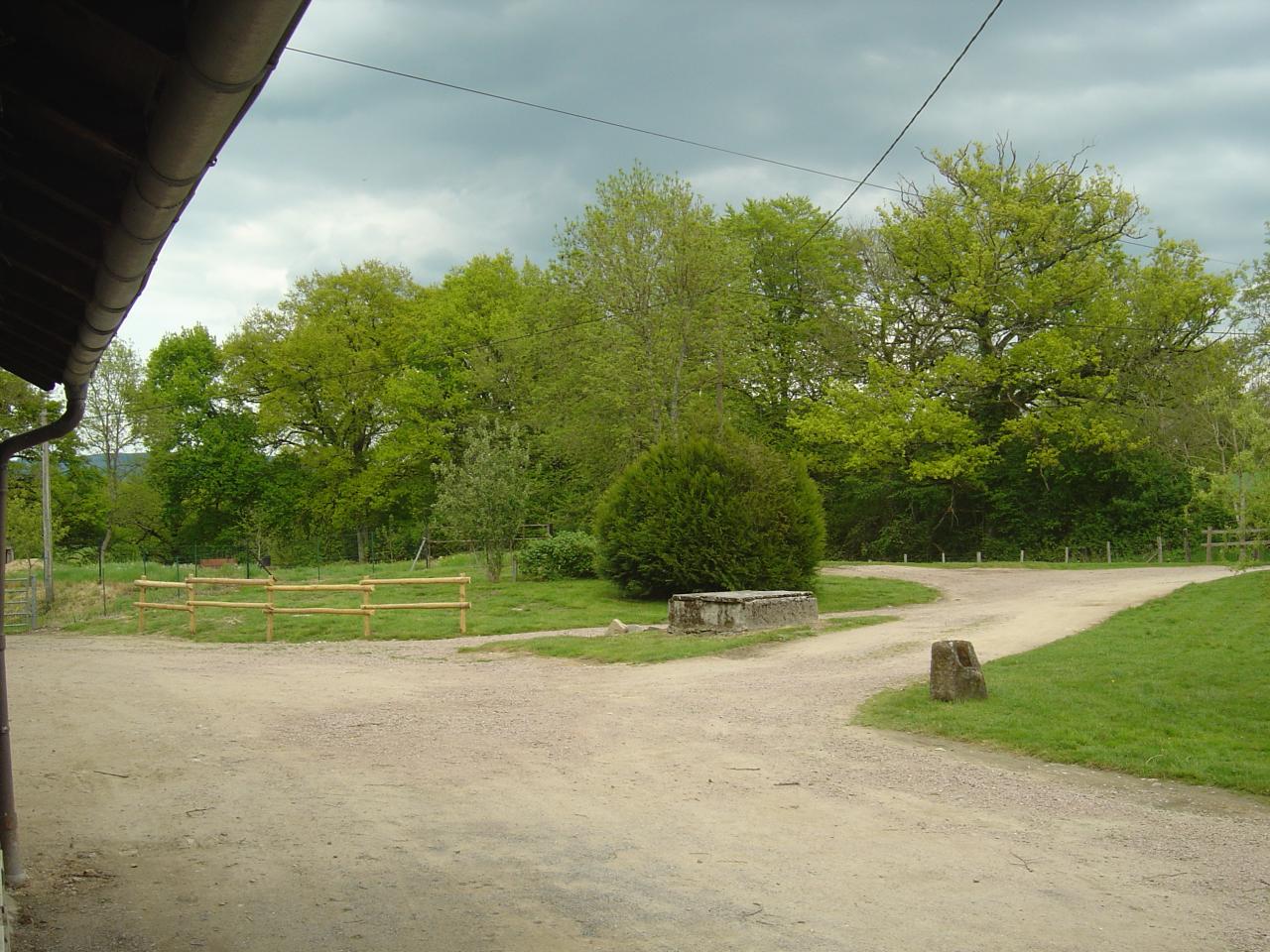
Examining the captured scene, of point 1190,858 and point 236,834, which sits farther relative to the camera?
point 236,834

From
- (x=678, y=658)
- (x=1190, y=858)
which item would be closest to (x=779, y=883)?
(x=1190, y=858)

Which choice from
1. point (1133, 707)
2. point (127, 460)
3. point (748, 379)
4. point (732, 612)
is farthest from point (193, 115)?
point (127, 460)

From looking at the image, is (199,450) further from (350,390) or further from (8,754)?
(8,754)

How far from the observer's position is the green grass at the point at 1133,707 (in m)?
8.03

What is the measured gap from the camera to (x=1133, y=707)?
9672 mm

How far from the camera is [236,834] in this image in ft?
20.6

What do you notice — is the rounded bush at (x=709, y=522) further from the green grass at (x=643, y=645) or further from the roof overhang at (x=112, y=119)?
the roof overhang at (x=112, y=119)

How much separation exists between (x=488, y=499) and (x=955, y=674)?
1813 cm

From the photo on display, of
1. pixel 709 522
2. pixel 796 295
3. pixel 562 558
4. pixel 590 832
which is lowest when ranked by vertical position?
pixel 590 832

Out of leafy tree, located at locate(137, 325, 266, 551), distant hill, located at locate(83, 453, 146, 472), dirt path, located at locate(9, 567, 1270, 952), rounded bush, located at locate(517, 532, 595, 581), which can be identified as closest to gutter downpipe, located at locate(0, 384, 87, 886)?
dirt path, located at locate(9, 567, 1270, 952)

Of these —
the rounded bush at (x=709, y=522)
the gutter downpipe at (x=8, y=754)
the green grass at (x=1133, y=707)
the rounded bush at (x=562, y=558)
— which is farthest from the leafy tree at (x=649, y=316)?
the gutter downpipe at (x=8, y=754)

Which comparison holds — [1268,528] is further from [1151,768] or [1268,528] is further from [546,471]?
[546,471]

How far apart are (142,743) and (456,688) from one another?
4191 millimetres

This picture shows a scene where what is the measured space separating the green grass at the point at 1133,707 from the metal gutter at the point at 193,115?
7.50 meters
